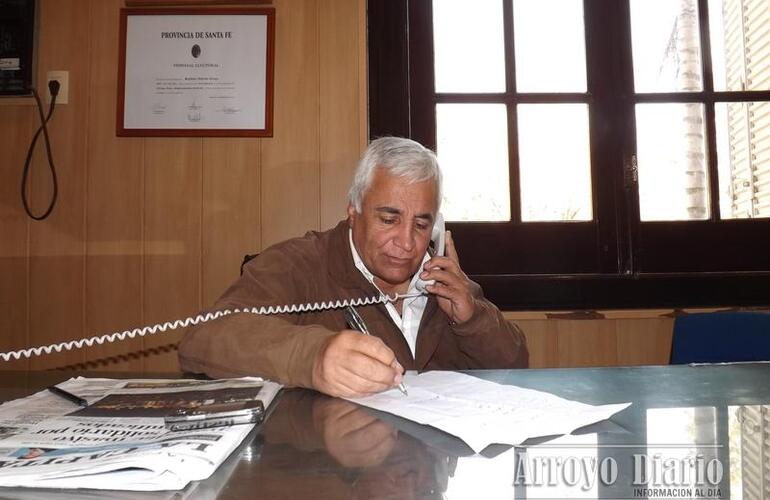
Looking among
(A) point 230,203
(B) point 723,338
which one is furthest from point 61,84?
(B) point 723,338

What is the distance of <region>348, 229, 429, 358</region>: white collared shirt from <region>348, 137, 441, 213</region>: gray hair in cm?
14

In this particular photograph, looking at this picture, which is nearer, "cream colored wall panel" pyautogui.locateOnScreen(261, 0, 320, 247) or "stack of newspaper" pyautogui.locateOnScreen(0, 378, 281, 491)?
"stack of newspaper" pyautogui.locateOnScreen(0, 378, 281, 491)

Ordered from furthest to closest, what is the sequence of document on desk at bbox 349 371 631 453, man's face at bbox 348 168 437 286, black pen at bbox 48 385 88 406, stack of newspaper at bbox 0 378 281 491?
man's face at bbox 348 168 437 286, black pen at bbox 48 385 88 406, document on desk at bbox 349 371 631 453, stack of newspaper at bbox 0 378 281 491

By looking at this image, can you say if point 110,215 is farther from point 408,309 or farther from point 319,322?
point 408,309

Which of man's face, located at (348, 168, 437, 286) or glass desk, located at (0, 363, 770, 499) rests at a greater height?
man's face, located at (348, 168, 437, 286)

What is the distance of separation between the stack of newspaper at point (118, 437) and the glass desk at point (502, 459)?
0.01 metres

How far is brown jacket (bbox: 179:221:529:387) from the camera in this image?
109 centimetres

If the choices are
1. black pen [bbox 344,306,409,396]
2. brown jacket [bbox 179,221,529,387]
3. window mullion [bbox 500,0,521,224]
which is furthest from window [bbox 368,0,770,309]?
black pen [bbox 344,306,409,396]

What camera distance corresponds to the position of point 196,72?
83.8 inches

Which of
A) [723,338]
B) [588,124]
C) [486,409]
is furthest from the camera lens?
[588,124]

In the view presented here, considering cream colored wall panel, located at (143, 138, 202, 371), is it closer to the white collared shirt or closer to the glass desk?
the white collared shirt

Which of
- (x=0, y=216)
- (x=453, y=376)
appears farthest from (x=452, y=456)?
(x=0, y=216)

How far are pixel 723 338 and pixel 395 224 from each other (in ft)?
2.93

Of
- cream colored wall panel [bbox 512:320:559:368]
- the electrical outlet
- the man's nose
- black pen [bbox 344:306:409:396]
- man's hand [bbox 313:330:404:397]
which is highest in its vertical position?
the electrical outlet
